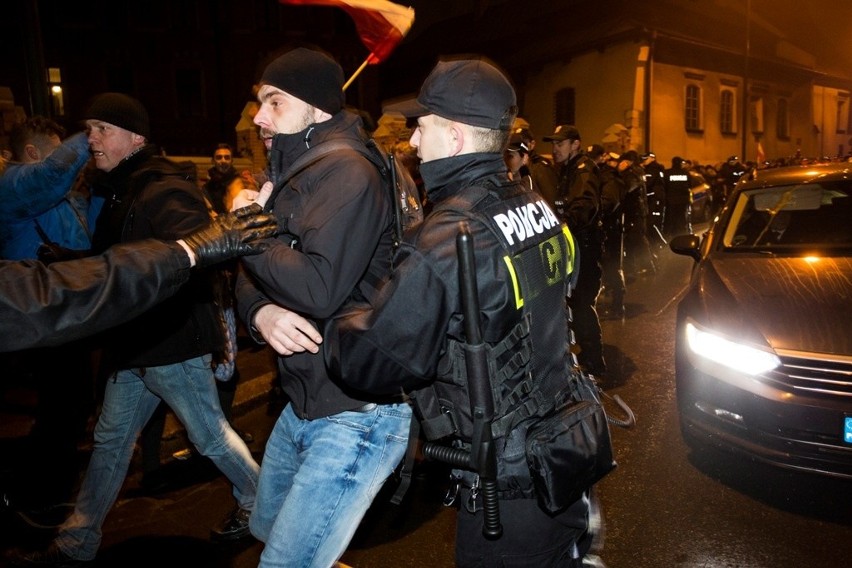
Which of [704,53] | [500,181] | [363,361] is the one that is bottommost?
[363,361]

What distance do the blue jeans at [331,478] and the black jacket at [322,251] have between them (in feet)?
0.27

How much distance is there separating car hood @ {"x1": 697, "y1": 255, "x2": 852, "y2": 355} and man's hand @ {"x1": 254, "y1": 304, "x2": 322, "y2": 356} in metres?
A: 2.74

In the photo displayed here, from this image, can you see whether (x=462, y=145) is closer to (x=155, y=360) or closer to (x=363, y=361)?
(x=363, y=361)

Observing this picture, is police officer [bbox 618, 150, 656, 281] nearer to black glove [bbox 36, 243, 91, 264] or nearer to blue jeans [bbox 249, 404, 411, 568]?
black glove [bbox 36, 243, 91, 264]

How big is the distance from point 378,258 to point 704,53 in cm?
3066

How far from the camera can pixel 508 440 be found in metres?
1.83

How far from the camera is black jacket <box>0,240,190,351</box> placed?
1.59m

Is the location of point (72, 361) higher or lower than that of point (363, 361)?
lower

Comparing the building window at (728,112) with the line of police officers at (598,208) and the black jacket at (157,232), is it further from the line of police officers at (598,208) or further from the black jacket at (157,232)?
the black jacket at (157,232)

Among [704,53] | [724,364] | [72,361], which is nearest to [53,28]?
[704,53]

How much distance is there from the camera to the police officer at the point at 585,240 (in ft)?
20.1

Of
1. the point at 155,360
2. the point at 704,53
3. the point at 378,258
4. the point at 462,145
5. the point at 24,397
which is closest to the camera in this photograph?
the point at 462,145

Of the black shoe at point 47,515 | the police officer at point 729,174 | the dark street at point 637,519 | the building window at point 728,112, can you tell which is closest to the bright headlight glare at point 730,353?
the dark street at point 637,519

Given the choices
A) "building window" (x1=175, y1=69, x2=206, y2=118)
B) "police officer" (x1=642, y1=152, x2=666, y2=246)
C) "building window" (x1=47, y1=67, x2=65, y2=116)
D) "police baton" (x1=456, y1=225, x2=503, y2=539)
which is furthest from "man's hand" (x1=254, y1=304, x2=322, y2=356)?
"building window" (x1=47, y1=67, x2=65, y2=116)
